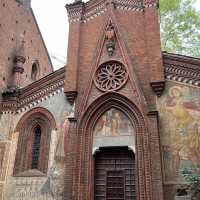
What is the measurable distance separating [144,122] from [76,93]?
3.12 meters

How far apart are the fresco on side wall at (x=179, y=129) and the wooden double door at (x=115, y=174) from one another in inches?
55.2

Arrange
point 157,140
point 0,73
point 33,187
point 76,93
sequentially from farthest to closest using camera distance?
point 0,73, point 76,93, point 33,187, point 157,140

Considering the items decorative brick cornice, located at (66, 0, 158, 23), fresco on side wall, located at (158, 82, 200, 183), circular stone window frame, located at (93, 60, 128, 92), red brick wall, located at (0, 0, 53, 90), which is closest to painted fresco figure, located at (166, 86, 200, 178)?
fresco on side wall, located at (158, 82, 200, 183)

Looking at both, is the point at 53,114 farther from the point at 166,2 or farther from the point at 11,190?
the point at 166,2

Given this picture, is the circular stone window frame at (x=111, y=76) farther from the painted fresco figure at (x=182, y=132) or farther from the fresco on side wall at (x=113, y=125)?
the painted fresco figure at (x=182, y=132)

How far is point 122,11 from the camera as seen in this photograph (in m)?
12.8

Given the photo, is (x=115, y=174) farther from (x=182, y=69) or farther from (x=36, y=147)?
(x=182, y=69)

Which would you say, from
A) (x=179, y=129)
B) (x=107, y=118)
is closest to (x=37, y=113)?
(x=107, y=118)

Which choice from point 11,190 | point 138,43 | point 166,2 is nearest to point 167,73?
point 138,43

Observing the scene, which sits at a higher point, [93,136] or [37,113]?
[37,113]

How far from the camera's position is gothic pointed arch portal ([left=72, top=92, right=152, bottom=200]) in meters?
9.67

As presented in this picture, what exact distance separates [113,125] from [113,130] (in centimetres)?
21

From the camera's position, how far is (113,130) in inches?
425

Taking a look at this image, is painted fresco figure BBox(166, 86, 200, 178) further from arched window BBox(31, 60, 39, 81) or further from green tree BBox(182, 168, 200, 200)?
arched window BBox(31, 60, 39, 81)
